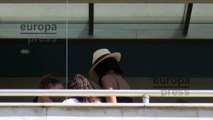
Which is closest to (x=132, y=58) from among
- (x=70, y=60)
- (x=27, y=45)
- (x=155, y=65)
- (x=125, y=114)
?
(x=155, y=65)

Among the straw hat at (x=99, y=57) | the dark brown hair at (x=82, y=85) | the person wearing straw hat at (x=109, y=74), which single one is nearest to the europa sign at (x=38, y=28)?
the straw hat at (x=99, y=57)

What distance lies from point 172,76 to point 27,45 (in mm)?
3131

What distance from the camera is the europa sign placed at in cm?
1185

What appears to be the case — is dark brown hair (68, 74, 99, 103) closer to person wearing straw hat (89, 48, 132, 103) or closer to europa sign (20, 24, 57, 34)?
person wearing straw hat (89, 48, 132, 103)

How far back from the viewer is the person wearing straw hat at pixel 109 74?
6682 mm

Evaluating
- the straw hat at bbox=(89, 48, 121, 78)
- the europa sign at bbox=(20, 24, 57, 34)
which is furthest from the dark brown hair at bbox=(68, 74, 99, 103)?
the europa sign at bbox=(20, 24, 57, 34)

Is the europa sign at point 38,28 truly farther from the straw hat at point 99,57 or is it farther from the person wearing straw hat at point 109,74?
the person wearing straw hat at point 109,74

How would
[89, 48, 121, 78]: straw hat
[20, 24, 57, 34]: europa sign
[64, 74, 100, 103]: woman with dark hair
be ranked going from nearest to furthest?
[64, 74, 100, 103]: woman with dark hair
[89, 48, 121, 78]: straw hat
[20, 24, 57, 34]: europa sign

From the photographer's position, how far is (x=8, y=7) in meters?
11.4

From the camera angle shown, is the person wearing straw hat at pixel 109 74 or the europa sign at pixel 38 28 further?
the europa sign at pixel 38 28

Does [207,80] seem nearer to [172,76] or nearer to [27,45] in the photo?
[172,76]

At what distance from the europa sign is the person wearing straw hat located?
4929mm

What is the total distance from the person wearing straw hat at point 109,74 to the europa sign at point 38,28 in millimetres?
4929

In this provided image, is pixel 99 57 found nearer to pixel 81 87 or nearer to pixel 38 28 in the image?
pixel 81 87
